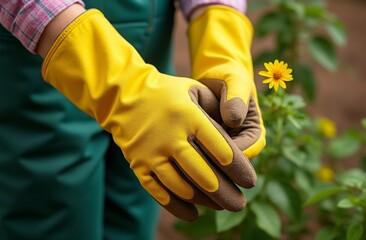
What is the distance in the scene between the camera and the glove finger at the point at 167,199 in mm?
703

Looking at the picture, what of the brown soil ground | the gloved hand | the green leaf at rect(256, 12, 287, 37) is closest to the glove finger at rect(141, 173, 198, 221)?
the gloved hand

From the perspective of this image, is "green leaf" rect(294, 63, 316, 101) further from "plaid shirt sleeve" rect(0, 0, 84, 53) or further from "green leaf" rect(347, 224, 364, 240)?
"plaid shirt sleeve" rect(0, 0, 84, 53)

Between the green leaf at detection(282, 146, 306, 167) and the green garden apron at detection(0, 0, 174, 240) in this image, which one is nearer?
the green garden apron at detection(0, 0, 174, 240)

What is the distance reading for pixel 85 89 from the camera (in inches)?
29.0

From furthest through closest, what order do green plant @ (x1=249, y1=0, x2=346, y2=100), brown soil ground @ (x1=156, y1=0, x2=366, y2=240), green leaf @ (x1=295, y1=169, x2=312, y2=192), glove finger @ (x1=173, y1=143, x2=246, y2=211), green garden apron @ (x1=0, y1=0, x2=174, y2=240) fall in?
brown soil ground @ (x1=156, y1=0, x2=366, y2=240), green plant @ (x1=249, y1=0, x2=346, y2=100), green leaf @ (x1=295, y1=169, x2=312, y2=192), green garden apron @ (x1=0, y1=0, x2=174, y2=240), glove finger @ (x1=173, y1=143, x2=246, y2=211)

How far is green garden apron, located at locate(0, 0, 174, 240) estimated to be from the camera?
844 millimetres

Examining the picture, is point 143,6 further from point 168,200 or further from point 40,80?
point 168,200

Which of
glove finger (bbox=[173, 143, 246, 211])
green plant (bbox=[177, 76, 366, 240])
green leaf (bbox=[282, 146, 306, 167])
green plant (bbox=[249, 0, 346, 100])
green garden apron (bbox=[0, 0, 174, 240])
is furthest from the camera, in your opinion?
green plant (bbox=[249, 0, 346, 100])

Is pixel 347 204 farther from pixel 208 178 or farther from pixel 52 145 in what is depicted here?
pixel 52 145

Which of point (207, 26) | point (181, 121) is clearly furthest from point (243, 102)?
point (207, 26)

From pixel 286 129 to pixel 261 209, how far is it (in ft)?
0.53

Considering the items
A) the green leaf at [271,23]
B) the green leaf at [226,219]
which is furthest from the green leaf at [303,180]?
the green leaf at [271,23]

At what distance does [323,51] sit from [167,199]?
94 centimetres

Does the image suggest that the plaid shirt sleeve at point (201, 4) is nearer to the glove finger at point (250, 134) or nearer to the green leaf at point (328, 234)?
the glove finger at point (250, 134)
